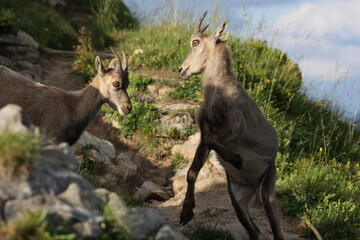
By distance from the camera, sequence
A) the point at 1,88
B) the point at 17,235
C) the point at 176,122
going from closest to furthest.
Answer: the point at 17,235
the point at 1,88
the point at 176,122

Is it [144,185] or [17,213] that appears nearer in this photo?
[17,213]

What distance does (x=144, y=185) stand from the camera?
8852mm

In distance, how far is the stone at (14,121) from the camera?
381 cm

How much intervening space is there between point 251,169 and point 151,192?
2.46m

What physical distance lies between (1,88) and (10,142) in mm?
2995

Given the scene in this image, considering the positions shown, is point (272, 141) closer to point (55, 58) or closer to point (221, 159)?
point (221, 159)

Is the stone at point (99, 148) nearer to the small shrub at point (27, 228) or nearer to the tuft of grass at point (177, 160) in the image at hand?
the tuft of grass at point (177, 160)

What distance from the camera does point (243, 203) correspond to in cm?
651

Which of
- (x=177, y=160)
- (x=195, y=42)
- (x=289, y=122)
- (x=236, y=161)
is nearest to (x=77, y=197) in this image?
(x=236, y=161)

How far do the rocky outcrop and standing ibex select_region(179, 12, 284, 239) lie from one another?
2.40 m

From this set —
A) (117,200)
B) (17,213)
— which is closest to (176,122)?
(117,200)

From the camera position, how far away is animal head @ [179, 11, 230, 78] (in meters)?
7.22

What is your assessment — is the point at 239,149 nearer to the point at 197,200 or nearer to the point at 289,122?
the point at 197,200

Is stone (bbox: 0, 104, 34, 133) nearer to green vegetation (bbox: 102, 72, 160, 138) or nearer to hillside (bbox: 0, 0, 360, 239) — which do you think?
hillside (bbox: 0, 0, 360, 239)
